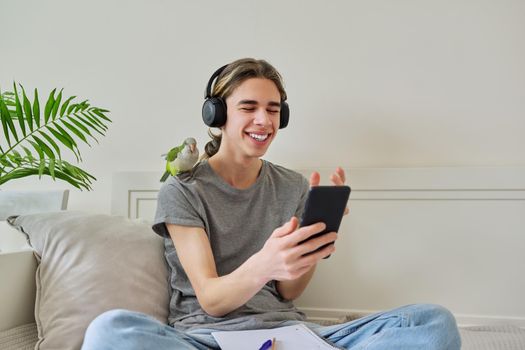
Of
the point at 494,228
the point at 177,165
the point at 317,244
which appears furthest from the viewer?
the point at 494,228

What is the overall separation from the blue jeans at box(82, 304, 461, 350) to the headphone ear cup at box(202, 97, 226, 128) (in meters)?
0.52

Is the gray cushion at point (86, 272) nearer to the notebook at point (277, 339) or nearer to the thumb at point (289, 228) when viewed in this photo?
the notebook at point (277, 339)

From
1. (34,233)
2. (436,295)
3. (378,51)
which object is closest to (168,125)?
(34,233)

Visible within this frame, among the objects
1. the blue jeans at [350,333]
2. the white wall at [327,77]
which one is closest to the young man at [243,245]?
the blue jeans at [350,333]

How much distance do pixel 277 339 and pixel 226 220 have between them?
14.2 inches

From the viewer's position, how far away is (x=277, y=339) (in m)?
1.10

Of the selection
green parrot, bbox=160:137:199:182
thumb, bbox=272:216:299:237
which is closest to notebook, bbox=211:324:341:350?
thumb, bbox=272:216:299:237

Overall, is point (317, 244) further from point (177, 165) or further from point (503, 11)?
point (503, 11)

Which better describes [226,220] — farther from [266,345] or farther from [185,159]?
[266,345]

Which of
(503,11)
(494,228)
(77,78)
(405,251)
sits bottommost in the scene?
(405,251)

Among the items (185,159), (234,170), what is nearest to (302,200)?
(234,170)

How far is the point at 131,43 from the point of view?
74.5 inches

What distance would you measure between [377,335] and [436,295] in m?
0.67

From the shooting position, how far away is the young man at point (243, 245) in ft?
3.26
